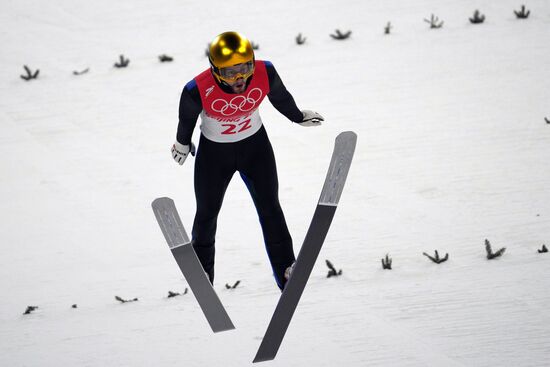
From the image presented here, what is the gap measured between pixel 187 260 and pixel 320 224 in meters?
0.67

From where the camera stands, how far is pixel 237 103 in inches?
159

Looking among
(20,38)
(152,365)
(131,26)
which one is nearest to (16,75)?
(20,38)

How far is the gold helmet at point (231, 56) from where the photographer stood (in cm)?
378

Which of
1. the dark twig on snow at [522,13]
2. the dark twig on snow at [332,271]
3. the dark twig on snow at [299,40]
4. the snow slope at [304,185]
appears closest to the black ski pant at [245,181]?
the snow slope at [304,185]

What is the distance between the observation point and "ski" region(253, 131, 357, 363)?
4141mm

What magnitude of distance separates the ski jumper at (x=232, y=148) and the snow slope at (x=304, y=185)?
0.66m

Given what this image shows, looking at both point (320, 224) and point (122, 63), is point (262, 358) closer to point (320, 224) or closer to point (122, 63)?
point (320, 224)

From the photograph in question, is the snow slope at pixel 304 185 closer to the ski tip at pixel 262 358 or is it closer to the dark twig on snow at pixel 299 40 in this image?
the ski tip at pixel 262 358

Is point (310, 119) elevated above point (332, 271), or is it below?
above

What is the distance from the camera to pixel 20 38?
352 inches

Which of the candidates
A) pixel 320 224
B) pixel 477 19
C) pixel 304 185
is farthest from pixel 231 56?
pixel 477 19

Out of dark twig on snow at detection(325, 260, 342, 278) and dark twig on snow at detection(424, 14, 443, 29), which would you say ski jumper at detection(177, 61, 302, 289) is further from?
dark twig on snow at detection(424, 14, 443, 29)

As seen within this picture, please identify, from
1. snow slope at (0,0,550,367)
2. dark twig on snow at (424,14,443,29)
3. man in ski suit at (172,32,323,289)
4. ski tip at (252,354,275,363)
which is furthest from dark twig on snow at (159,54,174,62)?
ski tip at (252,354,275,363)

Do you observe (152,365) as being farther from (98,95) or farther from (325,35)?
(325,35)
